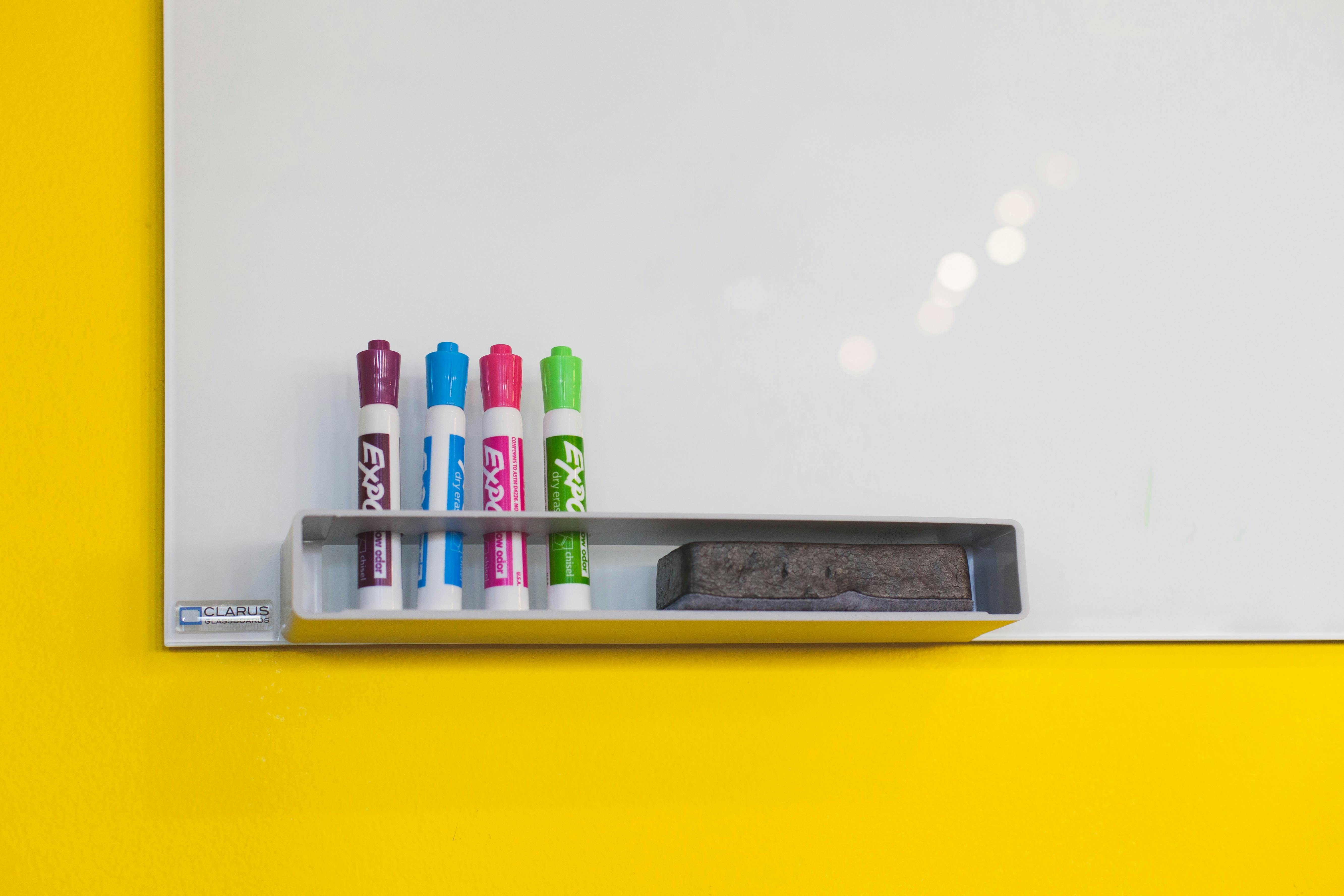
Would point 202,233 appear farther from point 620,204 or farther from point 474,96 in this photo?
point 620,204

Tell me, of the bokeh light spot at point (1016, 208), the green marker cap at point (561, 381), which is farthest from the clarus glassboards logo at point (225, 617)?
the bokeh light spot at point (1016, 208)

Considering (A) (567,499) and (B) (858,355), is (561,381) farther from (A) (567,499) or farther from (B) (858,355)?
(B) (858,355)

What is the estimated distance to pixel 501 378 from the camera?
95 cm

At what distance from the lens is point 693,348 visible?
1.07 meters

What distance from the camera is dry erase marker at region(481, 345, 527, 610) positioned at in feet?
2.97

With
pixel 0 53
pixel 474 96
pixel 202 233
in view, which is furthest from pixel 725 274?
pixel 0 53

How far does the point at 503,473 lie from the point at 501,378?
0.31 ft

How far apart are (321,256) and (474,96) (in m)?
0.25

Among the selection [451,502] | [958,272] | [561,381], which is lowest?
[451,502]

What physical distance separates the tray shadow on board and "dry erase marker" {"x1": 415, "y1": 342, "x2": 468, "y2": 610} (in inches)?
1.3

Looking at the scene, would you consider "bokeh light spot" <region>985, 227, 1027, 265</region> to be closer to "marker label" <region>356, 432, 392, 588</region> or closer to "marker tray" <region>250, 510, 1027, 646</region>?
"marker tray" <region>250, 510, 1027, 646</region>

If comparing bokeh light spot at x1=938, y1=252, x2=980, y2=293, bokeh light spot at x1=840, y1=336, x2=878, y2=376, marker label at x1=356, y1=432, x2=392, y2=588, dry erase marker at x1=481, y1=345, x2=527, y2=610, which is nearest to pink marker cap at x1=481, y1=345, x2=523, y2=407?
dry erase marker at x1=481, y1=345, x2=527, y2=610

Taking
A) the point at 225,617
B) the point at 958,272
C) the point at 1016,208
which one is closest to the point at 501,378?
the point at 225,617

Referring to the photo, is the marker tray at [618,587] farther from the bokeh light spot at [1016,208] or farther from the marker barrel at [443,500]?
the bokeh light spot at [1016,208]
